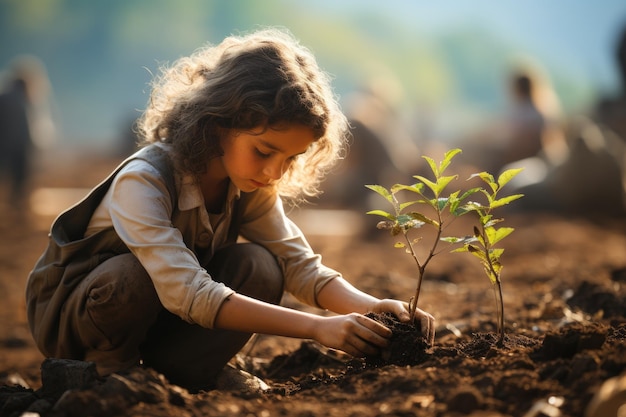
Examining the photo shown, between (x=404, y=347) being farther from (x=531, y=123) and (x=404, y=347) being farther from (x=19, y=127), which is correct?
(x=19, y=127)

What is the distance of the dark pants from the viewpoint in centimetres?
262

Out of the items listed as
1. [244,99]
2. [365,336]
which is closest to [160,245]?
[244,99]

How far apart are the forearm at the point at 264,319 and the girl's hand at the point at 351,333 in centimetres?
4

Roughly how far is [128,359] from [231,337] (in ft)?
1.22

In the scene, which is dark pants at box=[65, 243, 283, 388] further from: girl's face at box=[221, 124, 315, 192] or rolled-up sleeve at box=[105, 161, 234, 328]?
girl's face at box=[221, 124, 315, 192]

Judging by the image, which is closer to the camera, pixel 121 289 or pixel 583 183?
pixel 121 289

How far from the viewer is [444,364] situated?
233cm

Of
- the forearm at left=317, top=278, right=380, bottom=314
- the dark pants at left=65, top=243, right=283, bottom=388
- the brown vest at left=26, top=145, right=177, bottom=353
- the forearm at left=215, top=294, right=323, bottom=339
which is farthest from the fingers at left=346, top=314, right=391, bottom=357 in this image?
the brown vest at left=26, top=145, right=177, bottom=353

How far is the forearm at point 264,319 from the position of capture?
2432 mm

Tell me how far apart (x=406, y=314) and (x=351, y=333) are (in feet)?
0.94

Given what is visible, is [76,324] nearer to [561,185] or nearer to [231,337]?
[231,337]

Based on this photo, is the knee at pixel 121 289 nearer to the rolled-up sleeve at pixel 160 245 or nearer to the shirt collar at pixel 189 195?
the rolled-up sleeve at pixel 160 245

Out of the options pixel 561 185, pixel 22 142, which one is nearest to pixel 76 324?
pixel 561 185

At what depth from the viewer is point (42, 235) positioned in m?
8.11
